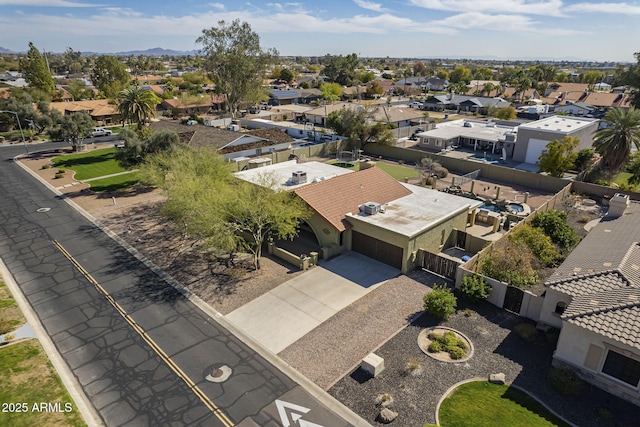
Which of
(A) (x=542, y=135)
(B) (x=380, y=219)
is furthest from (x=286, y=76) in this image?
(B) (x=380, y=219)

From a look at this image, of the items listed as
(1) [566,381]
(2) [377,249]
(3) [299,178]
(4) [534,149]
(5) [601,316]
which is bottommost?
(1) [566,381]

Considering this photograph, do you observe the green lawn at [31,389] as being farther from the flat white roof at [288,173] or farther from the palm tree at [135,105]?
the palm tree at [135,105]

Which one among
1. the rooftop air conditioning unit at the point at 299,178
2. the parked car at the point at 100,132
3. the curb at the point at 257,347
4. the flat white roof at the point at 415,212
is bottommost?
the curb at the point at 257,347

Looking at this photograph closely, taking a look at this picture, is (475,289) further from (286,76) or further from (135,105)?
(286,76)

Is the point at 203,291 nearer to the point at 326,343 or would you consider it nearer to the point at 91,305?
the point at 91,305

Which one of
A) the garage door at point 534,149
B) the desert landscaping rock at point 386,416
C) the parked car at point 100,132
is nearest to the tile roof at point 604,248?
the desert landscaping rock at point 386,416

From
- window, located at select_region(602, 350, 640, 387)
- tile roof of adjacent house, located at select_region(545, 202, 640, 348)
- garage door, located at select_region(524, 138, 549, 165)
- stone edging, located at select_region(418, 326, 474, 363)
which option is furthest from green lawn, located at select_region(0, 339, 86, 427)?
garage door, located at select_region(524, 138, 549, 165)
